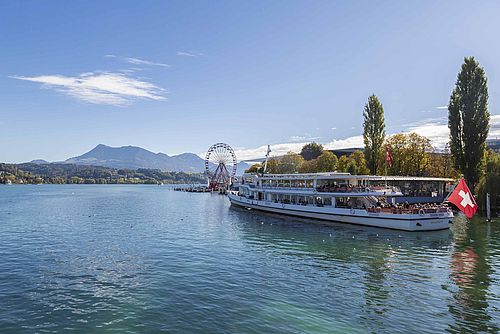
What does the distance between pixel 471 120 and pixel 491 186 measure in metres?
11.9

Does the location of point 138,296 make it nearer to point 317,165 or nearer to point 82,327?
point 82,327

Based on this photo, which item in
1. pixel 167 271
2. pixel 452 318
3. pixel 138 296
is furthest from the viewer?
pixel 167 271

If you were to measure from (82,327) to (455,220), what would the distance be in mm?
53676

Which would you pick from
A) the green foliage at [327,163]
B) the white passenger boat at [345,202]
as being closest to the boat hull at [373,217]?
the white passenger boat at [345,202]

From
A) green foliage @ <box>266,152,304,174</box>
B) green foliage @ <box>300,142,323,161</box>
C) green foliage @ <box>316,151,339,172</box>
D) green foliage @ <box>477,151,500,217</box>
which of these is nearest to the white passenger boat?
green foliage @ <box>477,151,500,217</box>

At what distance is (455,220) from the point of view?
54.2 metres

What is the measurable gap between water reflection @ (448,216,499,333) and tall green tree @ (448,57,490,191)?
22515mm

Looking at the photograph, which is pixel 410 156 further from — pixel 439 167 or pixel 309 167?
pixel 309 167

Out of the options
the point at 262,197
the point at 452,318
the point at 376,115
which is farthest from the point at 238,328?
the point at 376,115

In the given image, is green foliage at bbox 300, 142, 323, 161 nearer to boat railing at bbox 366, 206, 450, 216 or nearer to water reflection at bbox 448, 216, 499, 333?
boat railing at bbox 366, 206, 450, 216

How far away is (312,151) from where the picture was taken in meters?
152

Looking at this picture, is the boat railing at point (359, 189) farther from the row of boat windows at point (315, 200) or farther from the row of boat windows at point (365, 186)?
the row of boat windows at point (315, 200)

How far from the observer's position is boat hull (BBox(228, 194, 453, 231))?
42219mm

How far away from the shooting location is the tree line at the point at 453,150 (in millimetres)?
58656
